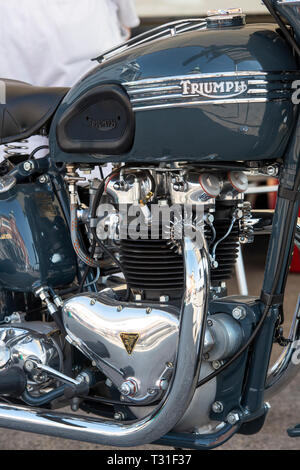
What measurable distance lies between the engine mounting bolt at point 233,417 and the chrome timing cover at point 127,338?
167 millimetres

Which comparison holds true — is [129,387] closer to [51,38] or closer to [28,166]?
[28,166]

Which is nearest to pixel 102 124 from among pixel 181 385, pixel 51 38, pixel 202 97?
pixel 202 97

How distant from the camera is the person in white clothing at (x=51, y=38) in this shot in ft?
7.88

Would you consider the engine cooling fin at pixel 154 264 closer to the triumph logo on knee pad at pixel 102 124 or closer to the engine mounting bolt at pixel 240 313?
the engine mounting bolt at pixel 240 313

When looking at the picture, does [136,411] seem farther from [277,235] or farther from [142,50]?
[142,50]

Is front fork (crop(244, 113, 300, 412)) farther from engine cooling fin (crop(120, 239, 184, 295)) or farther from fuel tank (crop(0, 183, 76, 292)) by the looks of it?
fuel tank (crop(0, 183, 76, 292))

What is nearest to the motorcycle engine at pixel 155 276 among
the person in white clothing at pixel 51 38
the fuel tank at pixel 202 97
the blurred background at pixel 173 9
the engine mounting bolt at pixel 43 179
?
the fuel tank at pixel 202 97

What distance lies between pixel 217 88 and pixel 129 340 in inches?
24.1

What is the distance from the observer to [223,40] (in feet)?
4.97

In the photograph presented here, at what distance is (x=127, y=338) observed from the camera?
169 centimetres

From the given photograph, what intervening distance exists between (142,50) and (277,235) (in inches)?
19.6

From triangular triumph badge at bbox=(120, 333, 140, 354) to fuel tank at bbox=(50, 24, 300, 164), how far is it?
1.33ft

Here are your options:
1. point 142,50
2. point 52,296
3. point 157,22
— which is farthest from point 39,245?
point 157,22

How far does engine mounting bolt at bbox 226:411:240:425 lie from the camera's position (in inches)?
65.2
